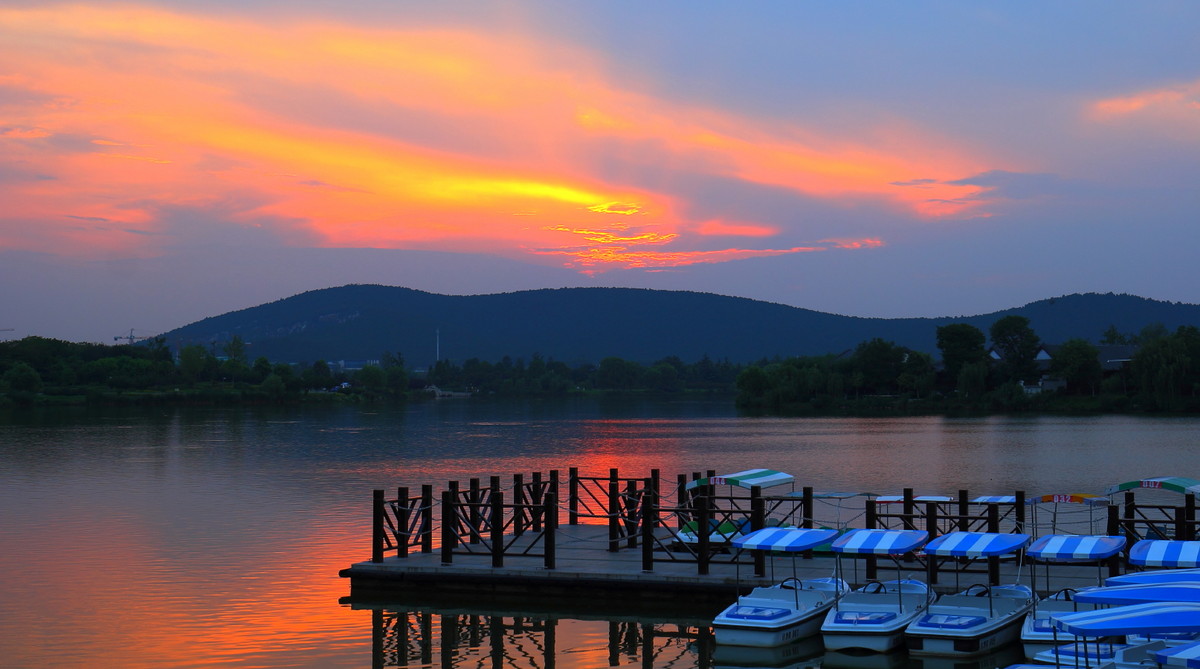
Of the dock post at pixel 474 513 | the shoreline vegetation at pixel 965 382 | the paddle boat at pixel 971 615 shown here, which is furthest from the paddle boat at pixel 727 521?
the shoreline vegetation at pixel 965 382

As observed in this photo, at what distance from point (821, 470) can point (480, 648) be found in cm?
4534

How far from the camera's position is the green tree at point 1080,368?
150250mm

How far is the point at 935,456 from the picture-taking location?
261ft

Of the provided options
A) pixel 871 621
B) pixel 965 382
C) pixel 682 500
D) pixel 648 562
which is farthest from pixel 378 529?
pixel 965 382

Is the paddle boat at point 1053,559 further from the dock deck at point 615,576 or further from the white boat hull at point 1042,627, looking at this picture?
the dock deck at point 615,576

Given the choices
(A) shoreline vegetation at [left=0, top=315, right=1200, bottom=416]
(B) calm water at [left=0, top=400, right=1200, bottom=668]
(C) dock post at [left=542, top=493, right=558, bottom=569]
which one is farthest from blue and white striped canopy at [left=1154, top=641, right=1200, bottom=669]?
(A) shoreline vegetation at [left=0, top=315, right=1200, bottom=416]

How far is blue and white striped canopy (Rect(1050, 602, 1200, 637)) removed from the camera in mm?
15023

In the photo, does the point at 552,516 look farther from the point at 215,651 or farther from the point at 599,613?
the point at 215,651

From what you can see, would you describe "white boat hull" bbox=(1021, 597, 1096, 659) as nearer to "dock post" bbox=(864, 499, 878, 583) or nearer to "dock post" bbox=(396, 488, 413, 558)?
"dock post" bbox=(864, 499, 878, 583)

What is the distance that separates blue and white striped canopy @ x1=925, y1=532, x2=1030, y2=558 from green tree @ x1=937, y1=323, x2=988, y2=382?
14567 centimetres

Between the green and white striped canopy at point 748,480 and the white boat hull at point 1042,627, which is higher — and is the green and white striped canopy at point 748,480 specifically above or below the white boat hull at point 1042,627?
above

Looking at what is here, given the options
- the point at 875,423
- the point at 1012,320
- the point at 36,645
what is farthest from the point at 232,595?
the point at 1012,320

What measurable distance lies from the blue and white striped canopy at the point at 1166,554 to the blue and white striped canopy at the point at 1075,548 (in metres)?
0.44

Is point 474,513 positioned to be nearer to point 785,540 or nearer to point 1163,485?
point 785,540
